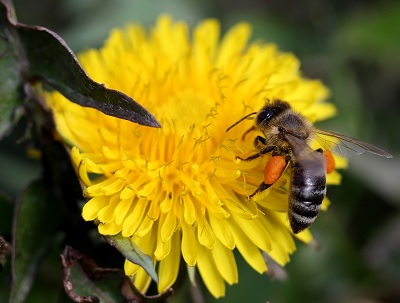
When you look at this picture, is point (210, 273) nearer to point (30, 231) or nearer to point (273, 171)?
point (273, 171)

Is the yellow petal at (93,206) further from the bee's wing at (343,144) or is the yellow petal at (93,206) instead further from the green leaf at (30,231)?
the bee's wing at (343,144)

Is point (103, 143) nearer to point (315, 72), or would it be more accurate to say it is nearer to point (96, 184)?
point (96, 184)

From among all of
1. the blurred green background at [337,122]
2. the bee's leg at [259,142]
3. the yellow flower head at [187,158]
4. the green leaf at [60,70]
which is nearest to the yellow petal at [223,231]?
the yellow flower head at [187,158]

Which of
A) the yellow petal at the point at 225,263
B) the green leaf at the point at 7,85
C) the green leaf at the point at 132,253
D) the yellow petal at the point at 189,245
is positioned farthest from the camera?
the green leaf at the point at 7,85

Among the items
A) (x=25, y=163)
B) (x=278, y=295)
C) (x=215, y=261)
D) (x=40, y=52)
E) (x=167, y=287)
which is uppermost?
(x=40, y=52)

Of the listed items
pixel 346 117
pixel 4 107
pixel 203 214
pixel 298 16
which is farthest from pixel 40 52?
pixel 298 16

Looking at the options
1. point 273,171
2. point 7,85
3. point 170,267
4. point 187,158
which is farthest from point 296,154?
point 7,85
